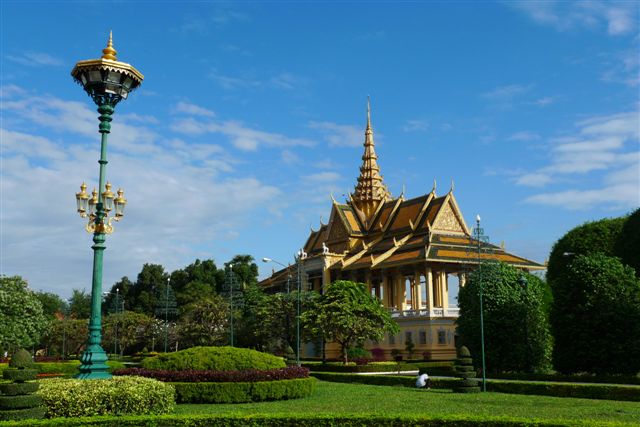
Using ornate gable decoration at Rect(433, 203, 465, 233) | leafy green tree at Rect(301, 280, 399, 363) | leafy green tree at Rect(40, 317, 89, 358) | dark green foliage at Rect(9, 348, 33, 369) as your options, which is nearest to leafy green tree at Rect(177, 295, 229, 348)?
leafy green tree at Rect(301, 280, 399, 363)

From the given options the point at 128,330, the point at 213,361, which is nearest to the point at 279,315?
the point at 128,330

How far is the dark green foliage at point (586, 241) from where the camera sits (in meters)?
41.9

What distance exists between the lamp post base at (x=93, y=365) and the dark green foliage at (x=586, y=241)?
31104mm

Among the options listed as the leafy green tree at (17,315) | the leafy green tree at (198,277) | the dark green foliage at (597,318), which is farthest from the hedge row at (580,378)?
the leafy green tree at (198,277)

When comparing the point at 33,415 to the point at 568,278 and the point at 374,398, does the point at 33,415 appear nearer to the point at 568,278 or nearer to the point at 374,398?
the point at 374,398

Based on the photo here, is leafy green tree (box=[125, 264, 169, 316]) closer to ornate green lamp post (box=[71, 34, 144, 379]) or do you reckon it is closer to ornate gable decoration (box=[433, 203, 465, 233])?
ornate gable decoration (box=[433, 203, 465, 233])

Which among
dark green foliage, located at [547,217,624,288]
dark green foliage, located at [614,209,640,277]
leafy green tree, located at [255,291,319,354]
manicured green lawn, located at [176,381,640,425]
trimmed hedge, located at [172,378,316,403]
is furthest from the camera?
leafy green tree, located at [255,291,319,354]

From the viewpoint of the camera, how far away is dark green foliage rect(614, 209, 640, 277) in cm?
3319

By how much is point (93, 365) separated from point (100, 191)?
4.87 m

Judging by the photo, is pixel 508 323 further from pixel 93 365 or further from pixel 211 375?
pixel 93 365

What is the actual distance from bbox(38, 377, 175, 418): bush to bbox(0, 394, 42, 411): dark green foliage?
70cm

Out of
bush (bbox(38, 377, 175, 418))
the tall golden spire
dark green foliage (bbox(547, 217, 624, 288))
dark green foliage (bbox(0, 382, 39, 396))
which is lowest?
bush (bbox(38, 377, 175, 418))

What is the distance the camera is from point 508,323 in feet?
101

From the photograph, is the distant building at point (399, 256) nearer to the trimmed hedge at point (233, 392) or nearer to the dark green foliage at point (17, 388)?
the trimmed hedge at point (233, 392)
